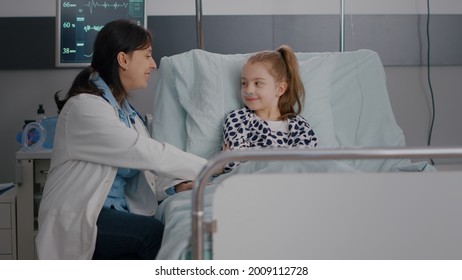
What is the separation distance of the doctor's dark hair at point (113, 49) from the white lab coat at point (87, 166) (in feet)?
0.48

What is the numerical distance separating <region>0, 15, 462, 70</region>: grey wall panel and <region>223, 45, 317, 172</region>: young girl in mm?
1142

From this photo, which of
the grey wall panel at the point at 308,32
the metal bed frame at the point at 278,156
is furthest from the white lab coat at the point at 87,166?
the grey wall panel at the point at 308,32

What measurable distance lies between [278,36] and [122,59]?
1.66 m

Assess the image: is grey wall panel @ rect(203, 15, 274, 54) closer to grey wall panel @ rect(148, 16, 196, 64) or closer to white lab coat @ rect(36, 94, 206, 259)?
grey wall panel @ rect(148, 16, 196, 64)

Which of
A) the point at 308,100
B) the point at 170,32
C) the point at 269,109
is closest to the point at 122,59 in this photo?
the point at 269,109

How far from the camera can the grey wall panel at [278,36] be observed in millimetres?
3793

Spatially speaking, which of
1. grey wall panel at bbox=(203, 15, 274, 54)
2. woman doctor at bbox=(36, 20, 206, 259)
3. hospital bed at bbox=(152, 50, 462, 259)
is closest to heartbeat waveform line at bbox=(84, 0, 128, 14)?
grey wall panel at bbox=(203, 15, 274, 54)

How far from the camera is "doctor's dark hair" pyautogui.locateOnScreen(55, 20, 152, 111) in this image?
7.68 feet

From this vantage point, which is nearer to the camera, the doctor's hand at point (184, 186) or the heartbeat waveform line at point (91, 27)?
the doctor's hand at point (184, 186)

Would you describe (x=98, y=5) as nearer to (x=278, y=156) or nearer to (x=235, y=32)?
(x=235, y=32)

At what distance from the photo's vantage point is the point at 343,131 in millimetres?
2850

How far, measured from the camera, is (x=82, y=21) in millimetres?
3287

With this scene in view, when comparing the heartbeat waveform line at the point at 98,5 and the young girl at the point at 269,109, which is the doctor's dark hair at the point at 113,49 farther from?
the heartbeat waveform line at the point at 98,5
